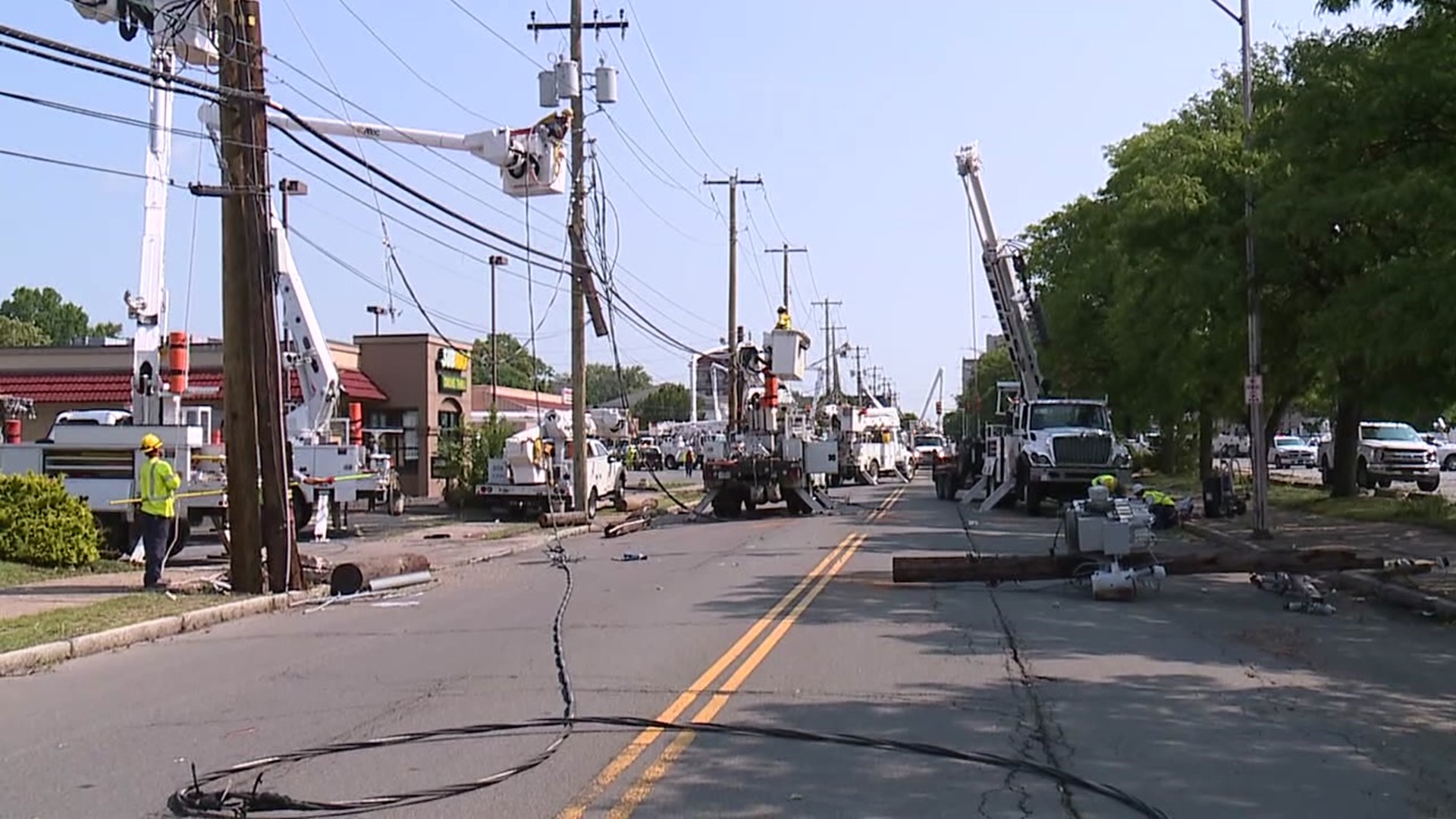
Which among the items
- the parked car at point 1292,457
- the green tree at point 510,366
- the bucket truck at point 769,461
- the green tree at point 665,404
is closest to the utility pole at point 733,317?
the bucket truck at point 769,461

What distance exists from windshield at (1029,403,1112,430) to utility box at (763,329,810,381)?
20.3 ft

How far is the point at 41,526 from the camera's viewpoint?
1975 centimetres

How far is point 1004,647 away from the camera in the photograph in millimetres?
12438

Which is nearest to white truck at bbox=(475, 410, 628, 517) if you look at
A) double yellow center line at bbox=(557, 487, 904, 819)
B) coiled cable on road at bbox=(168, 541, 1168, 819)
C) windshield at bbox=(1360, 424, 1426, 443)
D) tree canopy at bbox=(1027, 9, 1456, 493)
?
tree canopy at bbox=(1027, 9, 1456, 493)

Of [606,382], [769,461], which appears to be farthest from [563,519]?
[606,382]

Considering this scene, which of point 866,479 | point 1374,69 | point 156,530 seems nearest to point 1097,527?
point 1374,69

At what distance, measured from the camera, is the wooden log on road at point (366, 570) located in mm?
17984

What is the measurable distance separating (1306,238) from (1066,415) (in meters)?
16.1

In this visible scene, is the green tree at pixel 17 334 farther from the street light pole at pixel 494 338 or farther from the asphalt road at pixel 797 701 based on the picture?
the asphalt road at pixel 797 701

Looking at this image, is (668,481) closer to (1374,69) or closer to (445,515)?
(445,515)

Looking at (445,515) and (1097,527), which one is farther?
(445,515)

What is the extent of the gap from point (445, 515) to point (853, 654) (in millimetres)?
25429

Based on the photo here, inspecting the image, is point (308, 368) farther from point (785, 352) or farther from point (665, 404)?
point (665, 404)

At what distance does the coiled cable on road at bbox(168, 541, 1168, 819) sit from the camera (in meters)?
7.17
